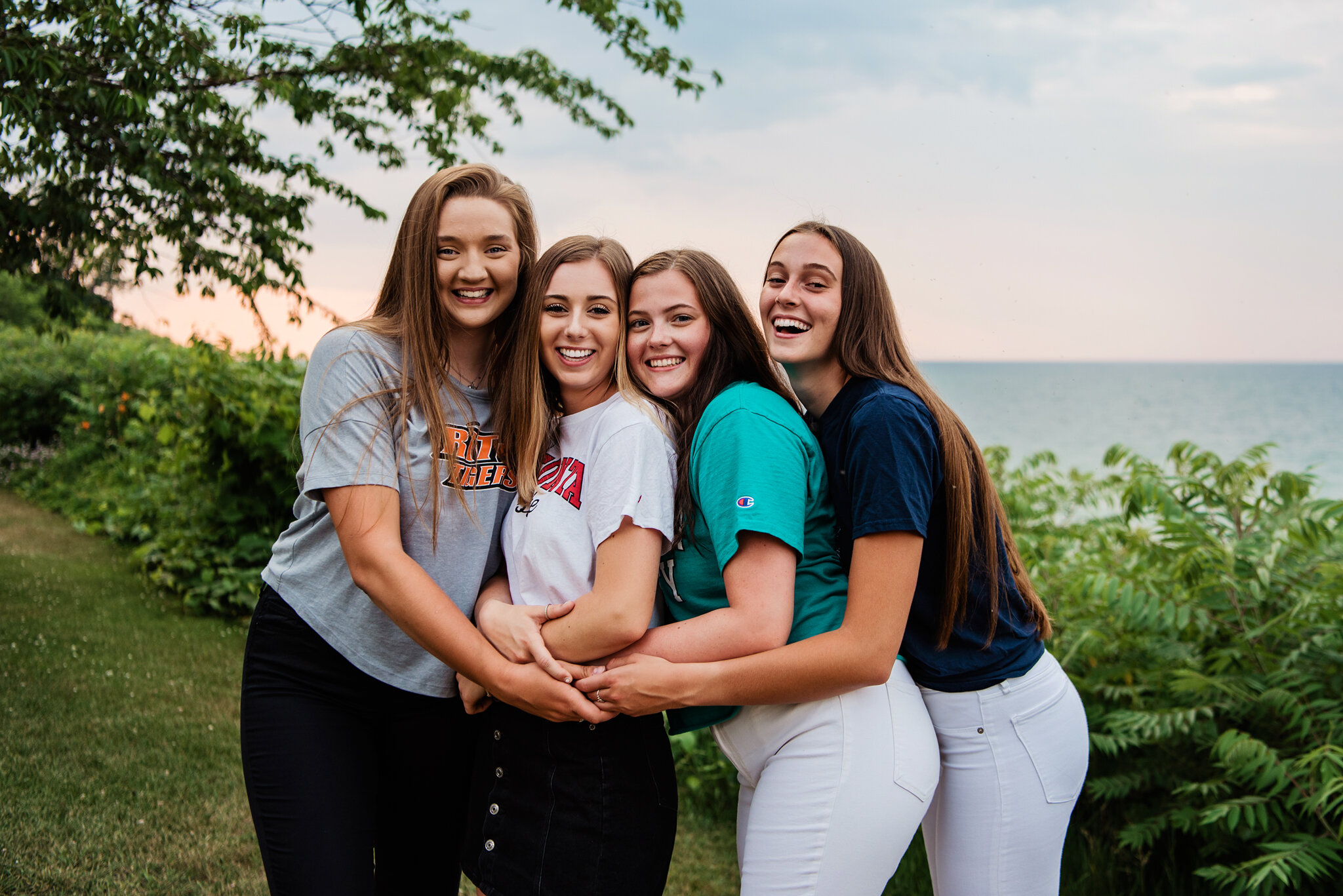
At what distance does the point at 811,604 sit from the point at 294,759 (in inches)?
53.4

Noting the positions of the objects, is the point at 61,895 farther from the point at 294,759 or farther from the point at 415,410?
the point at 415,410

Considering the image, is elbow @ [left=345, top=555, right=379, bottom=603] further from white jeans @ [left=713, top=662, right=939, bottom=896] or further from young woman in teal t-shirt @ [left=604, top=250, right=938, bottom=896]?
white jeans @ [left=713, top=662, right=939, bottom=896]

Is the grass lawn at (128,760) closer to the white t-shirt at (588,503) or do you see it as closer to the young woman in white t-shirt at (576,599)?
the young woman in white t-shirt at (576,599)

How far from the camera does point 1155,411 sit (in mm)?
69938

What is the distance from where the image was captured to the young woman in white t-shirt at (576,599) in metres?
2.13

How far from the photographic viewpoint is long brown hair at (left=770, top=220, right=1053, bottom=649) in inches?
87.0

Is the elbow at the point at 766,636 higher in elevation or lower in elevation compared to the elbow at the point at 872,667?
higher

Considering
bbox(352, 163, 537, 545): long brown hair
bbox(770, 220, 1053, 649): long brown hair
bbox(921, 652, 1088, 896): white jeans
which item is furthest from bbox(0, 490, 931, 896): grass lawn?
bbox(352, 163, 537, 545): long brown hair

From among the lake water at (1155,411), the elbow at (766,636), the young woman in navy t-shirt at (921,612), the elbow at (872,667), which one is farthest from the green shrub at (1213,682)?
the lake water at (1155,411)

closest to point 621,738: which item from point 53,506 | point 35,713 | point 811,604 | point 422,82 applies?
point 811,604

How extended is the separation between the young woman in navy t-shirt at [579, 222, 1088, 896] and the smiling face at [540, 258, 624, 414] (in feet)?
1.42

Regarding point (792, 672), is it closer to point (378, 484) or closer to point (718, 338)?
point (718, 338)

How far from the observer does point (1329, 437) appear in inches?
1849

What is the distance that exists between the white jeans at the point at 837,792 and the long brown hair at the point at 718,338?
2.63 feet
